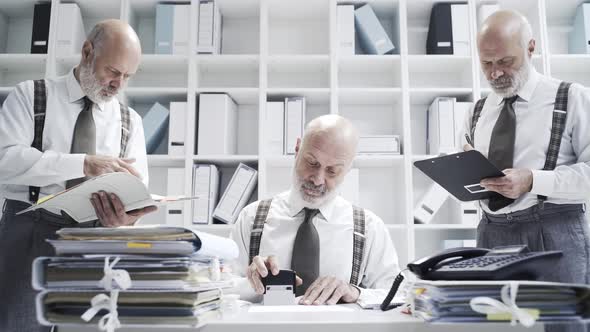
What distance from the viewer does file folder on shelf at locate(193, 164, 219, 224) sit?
2.95m

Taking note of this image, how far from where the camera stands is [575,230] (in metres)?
1.62

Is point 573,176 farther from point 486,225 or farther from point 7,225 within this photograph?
point 7,225

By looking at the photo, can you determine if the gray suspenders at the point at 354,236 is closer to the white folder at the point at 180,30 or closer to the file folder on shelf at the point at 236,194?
the file folder on shelf at the point at 236,194

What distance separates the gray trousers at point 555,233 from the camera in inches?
62.1

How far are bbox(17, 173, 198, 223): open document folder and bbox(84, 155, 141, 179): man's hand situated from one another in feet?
0.40

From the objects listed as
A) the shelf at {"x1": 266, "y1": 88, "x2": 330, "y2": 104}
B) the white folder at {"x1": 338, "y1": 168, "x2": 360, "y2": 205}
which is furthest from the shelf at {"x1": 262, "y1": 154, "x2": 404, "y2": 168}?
the shelf at {"x1": 266, "y1": 88, "x2": 330, "y2": 104}

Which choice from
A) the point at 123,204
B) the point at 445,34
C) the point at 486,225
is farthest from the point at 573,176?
the point at 445,34

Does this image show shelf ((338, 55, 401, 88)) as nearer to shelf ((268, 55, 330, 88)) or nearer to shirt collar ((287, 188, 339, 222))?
shelf ((268, 55, 330, 88))

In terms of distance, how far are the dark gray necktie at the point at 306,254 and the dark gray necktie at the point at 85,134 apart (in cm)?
77

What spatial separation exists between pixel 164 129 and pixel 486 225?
81.1 inches

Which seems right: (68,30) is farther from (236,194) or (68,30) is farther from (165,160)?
(236,194)

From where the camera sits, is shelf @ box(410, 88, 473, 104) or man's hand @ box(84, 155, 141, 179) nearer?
man's hand @ box(84, 155, 141, 179)

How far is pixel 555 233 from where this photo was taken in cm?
162

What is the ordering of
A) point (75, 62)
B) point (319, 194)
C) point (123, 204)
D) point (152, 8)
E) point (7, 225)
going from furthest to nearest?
1. point (152, 8)
2. point (75, 62)
3. point (319, 194)
4. point (7, 225)
5. point (123, 204)
